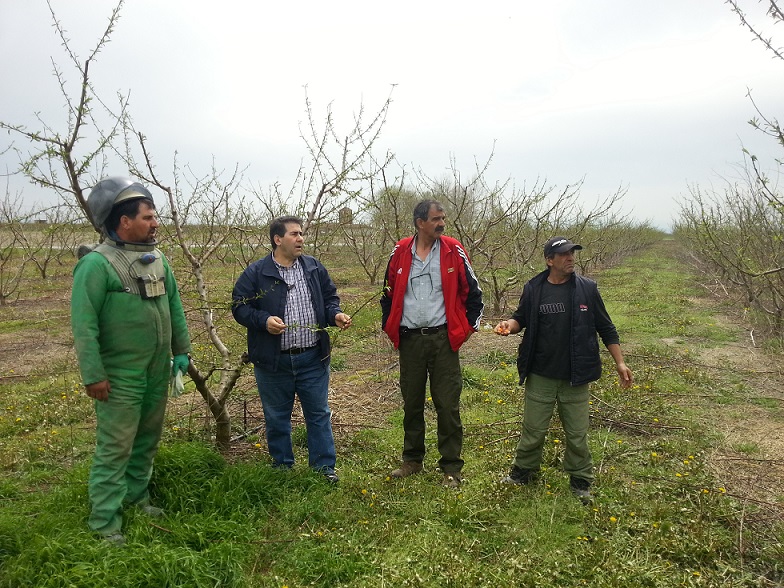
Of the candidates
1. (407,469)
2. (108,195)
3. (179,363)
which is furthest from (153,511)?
(108,195)

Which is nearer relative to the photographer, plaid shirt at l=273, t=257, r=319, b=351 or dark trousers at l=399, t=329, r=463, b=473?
plaid shirt at l=273, t=257, r=319, b=351

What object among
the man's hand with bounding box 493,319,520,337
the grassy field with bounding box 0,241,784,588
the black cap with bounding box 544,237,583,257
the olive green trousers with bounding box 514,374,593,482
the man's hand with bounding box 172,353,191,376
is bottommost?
the grassy field with bounding box 0,241,784,588

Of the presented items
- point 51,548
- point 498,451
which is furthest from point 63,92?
point 498,451

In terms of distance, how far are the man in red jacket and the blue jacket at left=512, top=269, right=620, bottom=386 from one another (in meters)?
0.36

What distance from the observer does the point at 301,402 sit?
363 centimetres

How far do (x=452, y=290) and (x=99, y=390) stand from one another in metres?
2.17

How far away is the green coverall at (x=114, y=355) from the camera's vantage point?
2672mm

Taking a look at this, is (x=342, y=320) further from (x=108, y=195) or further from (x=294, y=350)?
(x=108, y=195)

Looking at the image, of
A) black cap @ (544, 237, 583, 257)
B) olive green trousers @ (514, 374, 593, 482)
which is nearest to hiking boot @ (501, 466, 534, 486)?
olive green trousers @ (514, 374, 593, 482)

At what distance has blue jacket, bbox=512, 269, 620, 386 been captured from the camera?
337 centimetres

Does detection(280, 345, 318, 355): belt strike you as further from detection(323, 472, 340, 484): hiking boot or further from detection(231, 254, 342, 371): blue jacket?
detection(323, 472, 340, 484): hiking boot

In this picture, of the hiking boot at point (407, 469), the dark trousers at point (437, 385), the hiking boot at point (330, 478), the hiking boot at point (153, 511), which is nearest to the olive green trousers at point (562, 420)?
the dark trousers at point (437, 385)

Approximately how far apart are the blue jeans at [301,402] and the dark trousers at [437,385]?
0.58 meters

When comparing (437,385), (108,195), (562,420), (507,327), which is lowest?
(562,420)
